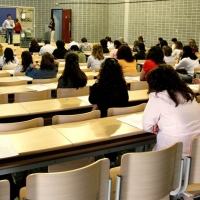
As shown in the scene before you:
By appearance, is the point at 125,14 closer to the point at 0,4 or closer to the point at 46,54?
the point at 0,4

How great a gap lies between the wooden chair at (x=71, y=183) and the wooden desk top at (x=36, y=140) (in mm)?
592

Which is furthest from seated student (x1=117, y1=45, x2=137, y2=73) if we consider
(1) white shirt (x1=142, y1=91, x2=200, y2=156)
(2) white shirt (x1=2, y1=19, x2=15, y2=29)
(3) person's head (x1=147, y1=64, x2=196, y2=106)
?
(2) white shirt (x1=2, y1=19, x2=15, y2=29)

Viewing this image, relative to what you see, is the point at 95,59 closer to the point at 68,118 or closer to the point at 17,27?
the point at 68,118

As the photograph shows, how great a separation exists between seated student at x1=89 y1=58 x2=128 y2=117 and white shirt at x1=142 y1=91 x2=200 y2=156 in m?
1.15

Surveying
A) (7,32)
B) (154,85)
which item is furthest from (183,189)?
(7,32)

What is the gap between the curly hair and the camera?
13.8 feet

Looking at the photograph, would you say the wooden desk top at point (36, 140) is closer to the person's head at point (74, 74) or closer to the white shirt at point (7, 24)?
the person's head at point (74, 74)

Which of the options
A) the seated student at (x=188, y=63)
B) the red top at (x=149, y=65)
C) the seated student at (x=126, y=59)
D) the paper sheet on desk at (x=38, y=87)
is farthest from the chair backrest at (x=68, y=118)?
the seated student at (x=188, y=63)

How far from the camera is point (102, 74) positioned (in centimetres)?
422

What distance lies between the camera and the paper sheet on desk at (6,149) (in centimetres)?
260

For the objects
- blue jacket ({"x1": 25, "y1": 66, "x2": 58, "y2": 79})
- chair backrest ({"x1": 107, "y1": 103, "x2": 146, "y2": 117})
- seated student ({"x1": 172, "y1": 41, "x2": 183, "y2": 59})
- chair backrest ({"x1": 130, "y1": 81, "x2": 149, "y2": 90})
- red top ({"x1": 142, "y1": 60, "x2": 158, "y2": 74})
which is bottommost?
chair backrest ({"x1": 107, "y1": 103, "x2": 146, "y2": 117})

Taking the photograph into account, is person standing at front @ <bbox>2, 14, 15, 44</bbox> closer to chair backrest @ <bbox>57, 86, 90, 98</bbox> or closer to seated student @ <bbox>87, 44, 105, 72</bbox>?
seated student @ <bbox>87, 44, 105, 72</bbox>

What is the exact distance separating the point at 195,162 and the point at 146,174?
21.1 inches

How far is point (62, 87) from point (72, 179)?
3.03 meters
